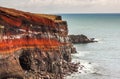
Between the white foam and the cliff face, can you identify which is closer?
the cliff face

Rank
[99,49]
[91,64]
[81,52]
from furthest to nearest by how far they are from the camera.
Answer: [99,49], [81,52], [91,64]

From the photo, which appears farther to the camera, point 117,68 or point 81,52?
point 81,52

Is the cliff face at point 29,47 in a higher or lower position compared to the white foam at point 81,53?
higher

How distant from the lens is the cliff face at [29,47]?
79.1 meters

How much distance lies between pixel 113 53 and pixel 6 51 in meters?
72.0

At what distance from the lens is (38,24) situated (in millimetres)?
94250

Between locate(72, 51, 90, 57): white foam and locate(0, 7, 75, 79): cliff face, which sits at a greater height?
locate(0, 7, 75, 79): cliff face

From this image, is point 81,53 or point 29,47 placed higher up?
point 29,47

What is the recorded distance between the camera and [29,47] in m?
89.3

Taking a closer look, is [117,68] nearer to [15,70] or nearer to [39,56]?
[39,56]

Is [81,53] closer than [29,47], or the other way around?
[29,47]

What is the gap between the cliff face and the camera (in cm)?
7906

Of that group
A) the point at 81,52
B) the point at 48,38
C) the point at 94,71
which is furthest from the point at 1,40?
the point at 81,52

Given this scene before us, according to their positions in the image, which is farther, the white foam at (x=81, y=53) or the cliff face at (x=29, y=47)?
the white foam at (x=81, y=53)
